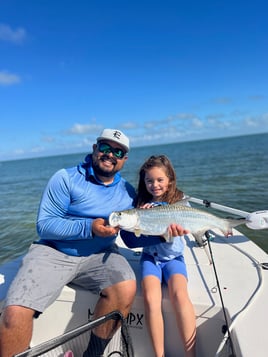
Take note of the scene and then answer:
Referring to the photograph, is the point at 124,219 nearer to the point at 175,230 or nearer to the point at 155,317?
the point at 175,230

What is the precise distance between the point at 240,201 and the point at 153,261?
382 inches

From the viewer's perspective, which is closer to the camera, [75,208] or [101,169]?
[75,208]

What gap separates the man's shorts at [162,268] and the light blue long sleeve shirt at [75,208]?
57 cm

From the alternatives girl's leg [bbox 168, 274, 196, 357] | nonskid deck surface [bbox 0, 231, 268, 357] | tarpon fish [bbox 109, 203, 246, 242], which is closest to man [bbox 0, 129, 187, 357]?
→ tarpon fish [bbox 109, 203, 246, 242]

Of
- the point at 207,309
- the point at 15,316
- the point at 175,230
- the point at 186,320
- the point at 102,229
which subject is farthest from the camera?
the point at 175,230

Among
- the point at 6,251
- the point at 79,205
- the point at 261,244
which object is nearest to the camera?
the point at 79,205

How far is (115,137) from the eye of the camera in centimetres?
330

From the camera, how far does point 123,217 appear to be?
2.76 meters

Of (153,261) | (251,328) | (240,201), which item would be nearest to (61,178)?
(153,261)

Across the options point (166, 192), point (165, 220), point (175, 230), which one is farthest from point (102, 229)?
point (166, 192)

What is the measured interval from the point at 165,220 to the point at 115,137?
46.0 inches

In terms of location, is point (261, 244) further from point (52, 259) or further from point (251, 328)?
point (52, 259)

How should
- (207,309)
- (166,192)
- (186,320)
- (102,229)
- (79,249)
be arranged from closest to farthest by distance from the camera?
(186,320) → (207,309) → (102,229) → (79,249) → (166,192)

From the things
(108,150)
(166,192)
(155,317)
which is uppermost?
(108,150)
